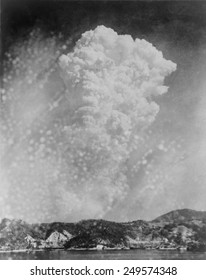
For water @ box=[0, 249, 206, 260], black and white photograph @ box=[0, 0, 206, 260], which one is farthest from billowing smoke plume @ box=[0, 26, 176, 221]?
water @ box=[0, 249, 206, 260]

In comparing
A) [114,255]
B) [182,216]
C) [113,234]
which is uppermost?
[182,216]

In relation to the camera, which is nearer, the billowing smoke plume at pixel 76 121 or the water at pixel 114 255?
the water at pixel 114 255

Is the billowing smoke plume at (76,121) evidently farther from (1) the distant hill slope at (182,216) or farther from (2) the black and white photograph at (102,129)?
(1) the distant hill slope at (182,216)

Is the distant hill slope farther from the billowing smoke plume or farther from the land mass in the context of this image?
the billowing smoke plume

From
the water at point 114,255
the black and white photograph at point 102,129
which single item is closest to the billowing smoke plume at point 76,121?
the black and white photograph at point 102,129

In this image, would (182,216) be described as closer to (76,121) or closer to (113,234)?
(113,234)

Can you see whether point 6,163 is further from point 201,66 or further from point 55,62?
point 201,66

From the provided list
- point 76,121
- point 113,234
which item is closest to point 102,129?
point 76,121

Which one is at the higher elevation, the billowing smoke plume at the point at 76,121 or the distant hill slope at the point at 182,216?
the billowing smoke plume at the point at 76,121
